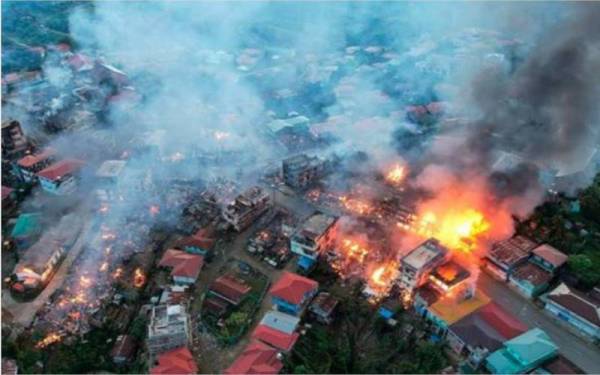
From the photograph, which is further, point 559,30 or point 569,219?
point 559,30

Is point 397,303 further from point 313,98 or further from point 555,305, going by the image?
point 313,98

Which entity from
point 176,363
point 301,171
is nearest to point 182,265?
point 176,363

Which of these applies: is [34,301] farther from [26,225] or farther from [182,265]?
[182,265]

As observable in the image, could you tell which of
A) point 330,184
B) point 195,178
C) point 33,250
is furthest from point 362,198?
point 33,250

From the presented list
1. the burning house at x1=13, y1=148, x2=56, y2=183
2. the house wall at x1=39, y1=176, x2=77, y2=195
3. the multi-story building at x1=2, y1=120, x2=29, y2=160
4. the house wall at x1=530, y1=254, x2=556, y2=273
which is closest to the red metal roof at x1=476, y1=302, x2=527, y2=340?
the house wall at x1=530, y1=254, x2=556, y2=273

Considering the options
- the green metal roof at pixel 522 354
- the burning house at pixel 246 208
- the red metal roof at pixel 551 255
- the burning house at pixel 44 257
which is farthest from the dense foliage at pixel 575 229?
the burning house at pixel 44 257

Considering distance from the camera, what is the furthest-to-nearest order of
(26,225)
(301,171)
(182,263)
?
(301,171) < (26,225) < (182,263)
